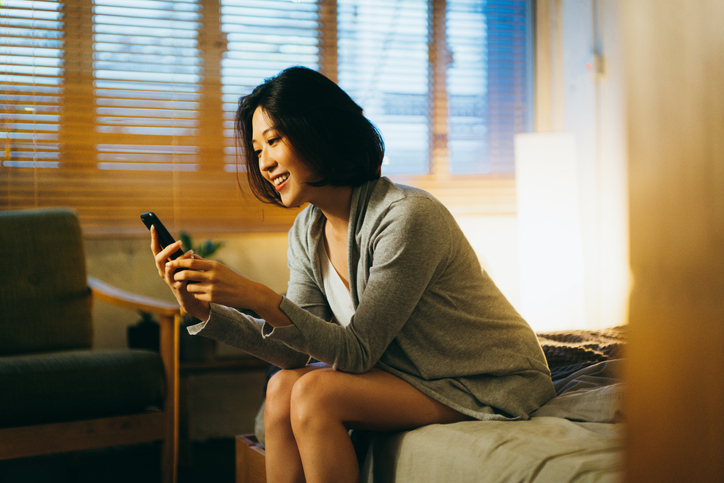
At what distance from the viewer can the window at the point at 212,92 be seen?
235 centimetres

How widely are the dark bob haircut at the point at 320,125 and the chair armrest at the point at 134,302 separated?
0.77 m

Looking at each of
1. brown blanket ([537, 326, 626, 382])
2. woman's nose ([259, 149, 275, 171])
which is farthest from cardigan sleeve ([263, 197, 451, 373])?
brown blanket ([537, 326, 626, 382])

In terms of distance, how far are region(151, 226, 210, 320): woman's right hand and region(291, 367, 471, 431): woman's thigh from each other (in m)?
0.22

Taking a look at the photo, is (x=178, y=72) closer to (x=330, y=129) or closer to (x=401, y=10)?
(x=401, y=10)

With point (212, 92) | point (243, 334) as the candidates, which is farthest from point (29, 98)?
point (243, 334)

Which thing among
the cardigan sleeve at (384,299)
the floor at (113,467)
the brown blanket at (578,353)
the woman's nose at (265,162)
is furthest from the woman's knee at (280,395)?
the floor at (113,467)

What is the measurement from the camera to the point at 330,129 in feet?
3.82

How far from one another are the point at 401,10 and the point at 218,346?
68.4 inches

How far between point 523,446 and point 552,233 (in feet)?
5.36

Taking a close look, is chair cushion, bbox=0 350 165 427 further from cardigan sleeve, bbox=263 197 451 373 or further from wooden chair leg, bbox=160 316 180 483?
cardigan sleeve, bbox=263 197 451 373

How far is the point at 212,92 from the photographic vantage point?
2.56 metres

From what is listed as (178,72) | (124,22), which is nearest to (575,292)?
(178,72)

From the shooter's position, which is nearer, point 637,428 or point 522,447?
point 637,428

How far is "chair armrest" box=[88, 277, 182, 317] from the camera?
5.68ft
